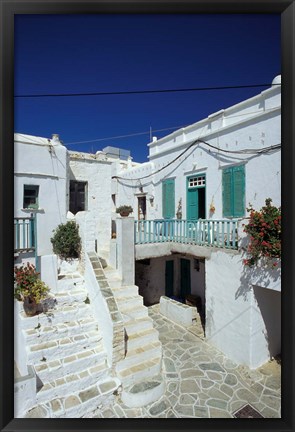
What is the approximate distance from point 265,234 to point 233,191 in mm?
2219

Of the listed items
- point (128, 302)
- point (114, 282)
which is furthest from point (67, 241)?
point (128, 302)

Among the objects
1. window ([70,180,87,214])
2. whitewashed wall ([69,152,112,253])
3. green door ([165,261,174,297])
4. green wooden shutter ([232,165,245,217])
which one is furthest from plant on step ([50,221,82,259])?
green wooden shutter ([232,165,245,217])

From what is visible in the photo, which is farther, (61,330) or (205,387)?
(61,330)

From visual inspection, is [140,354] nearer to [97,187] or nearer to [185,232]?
[185,232]

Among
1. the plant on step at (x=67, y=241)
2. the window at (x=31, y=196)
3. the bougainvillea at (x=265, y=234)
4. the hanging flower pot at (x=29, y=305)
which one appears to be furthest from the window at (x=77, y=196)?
the bougainvillea at (x=265, y=234)

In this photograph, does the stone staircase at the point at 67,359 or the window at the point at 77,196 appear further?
the window at the point at 77,196

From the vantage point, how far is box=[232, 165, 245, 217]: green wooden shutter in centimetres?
608

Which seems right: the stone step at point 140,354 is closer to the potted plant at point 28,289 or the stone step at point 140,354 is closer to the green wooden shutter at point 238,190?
the potted plant at point 28,289

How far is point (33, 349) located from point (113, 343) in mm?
1433

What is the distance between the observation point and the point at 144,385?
13.7 ft

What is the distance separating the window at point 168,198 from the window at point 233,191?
7.85ft

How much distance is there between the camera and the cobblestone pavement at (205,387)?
385 centimetres

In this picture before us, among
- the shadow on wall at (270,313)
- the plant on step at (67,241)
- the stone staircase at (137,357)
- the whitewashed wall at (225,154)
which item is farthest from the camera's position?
the plant on step at (67,241)

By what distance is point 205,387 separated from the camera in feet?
14.5
